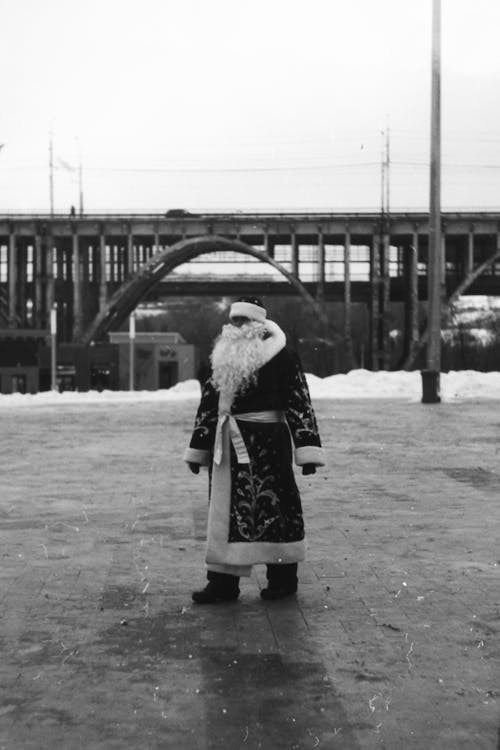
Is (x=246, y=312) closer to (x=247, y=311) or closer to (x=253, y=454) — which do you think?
(x=247, y=311)

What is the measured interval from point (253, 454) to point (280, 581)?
0.67 m

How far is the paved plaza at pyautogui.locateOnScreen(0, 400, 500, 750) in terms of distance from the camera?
358 centimetres

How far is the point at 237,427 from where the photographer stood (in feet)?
17.7

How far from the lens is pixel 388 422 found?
61.9 feet

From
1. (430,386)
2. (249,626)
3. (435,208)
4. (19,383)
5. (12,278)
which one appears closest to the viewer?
(249,626)

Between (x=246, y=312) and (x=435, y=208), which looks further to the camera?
(x=435, y=208)

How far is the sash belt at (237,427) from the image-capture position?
5.35m

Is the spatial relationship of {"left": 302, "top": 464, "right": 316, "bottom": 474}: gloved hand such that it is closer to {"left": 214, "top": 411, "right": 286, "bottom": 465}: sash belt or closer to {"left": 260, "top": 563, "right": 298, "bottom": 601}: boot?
{"left": 214, "top": 411, "right": 286, "bottom": 465}: sash belt

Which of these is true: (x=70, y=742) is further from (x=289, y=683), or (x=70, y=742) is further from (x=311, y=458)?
(x=311, y=458)

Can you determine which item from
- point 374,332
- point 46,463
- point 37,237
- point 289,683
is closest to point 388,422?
point 46,463

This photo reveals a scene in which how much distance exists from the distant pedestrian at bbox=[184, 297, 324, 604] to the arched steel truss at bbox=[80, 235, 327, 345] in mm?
52997

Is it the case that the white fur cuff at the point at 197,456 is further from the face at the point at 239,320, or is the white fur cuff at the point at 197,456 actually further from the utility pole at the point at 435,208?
the utility pole at the point at 435,208

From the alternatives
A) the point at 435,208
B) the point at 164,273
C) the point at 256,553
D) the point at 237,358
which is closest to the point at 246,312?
the point at 237,358

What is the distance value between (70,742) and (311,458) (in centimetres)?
228
